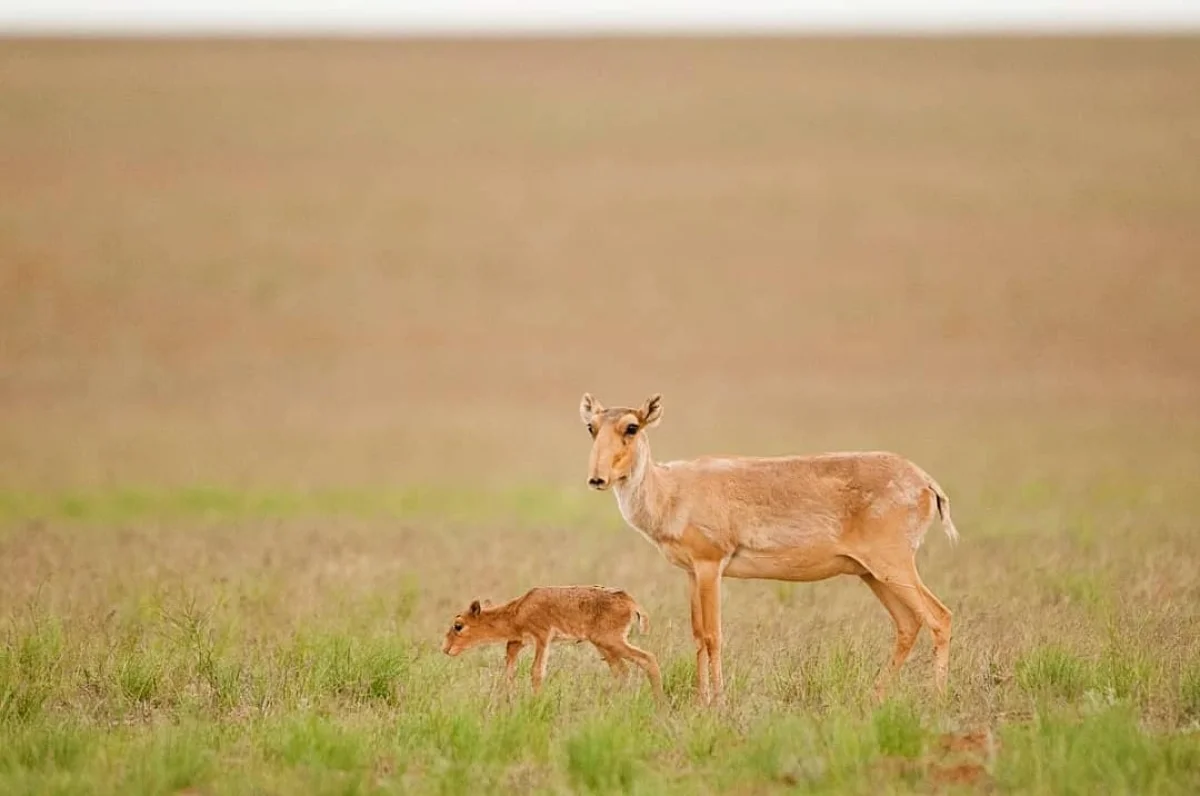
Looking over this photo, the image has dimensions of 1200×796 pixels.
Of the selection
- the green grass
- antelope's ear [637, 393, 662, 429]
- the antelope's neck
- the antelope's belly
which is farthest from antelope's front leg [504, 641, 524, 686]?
the green grass

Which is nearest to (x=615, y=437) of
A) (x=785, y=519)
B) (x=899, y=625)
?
(x=785, y=519)

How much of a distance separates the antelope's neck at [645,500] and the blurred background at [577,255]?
2281cm

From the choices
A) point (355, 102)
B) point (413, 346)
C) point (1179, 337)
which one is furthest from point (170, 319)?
point (1179, 337)

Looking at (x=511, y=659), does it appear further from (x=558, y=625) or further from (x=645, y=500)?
(x=645, y=500)

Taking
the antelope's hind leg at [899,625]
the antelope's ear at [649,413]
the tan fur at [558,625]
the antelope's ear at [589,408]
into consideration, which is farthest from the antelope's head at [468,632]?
the antelope's hind leg at [899,625]

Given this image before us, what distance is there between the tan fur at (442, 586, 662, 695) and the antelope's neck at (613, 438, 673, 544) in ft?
1.78

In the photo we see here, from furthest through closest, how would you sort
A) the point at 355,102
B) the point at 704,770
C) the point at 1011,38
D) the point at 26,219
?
1. the point at 1011,38
2. the point at 355,102
3. the point at 26,219
4. the point at 704,770

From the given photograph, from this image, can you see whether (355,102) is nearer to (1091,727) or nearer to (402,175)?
(402,175)

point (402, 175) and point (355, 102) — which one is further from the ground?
point (355, 102)

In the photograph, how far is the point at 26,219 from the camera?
60.2 meters

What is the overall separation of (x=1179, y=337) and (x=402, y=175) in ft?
106

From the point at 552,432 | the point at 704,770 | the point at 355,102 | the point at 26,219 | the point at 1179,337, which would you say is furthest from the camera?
the point at 355,102

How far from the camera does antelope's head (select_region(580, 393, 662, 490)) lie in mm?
11195

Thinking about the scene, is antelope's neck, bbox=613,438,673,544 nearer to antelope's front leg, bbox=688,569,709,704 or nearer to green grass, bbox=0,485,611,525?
antelope's front leg, bbox=688,569,709,704
